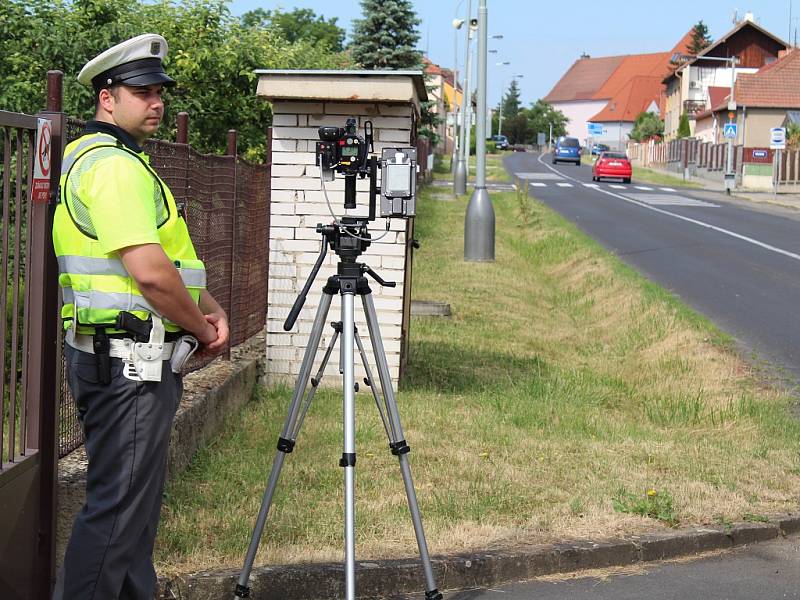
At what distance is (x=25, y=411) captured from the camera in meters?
4.21

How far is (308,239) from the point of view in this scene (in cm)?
860

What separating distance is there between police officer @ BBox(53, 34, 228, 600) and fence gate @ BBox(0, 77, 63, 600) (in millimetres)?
340

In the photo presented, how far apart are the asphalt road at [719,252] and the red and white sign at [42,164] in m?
7.39

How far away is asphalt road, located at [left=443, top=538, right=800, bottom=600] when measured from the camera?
4977 mm

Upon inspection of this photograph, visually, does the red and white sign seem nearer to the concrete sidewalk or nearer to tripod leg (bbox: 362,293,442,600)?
tripod leg (bbox: 362,293,442,600)

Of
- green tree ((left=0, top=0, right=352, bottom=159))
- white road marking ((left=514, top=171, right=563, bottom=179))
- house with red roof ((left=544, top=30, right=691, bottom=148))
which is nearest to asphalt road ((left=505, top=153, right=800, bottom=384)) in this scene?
green tree ((left=0, top=0, right=352, bottom=159))

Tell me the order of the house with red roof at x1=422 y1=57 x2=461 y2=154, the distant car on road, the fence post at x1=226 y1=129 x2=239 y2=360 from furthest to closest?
the distant car on road
the house with red roof at x1=422 y1=57 x2=461 y2=154
the fence post at x1=226 y1=129 x2=239 y2=360

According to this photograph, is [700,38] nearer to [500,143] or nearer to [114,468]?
[500,143]

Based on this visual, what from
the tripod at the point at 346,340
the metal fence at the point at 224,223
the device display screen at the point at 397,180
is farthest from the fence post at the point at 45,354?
the device display screen at the point at 397,180

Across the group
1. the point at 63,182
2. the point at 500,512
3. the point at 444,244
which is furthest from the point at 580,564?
the point at 444,244

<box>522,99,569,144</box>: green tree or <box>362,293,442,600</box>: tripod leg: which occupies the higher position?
<box>522,99,569,144</box>: green tree

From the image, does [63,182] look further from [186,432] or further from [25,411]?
[186,432]

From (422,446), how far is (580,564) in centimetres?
176

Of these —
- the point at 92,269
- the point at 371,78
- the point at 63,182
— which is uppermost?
the point at 371,78
